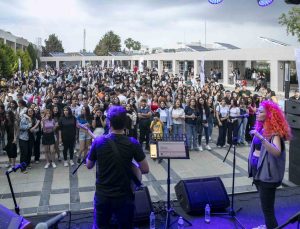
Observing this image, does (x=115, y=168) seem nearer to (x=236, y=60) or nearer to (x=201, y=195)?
(x=201, y=195)

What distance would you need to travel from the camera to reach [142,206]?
19.0 feet

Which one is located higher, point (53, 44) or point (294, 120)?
point (53, 44)

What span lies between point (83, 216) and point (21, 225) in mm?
3780

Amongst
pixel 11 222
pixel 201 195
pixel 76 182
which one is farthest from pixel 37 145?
pixel 11 222

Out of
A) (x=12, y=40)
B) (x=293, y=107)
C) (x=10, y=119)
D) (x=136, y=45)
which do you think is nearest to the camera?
(x=293, y=107)

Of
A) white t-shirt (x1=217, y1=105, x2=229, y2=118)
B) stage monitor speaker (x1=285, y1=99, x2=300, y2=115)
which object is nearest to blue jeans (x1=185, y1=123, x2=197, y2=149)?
white t-shirt (x1=217, y1=105, x2=229, y2=118)

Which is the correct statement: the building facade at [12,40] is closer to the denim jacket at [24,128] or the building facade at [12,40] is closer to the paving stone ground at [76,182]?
the denim jacket at [24,128]

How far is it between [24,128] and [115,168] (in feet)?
20.5

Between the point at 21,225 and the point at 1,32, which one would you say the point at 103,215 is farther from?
the point at 1,32

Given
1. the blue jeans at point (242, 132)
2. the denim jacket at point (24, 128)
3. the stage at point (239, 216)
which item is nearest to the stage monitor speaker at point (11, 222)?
the stage at point (239, 216)

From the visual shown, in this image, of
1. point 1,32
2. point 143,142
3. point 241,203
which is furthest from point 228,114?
point 1,32

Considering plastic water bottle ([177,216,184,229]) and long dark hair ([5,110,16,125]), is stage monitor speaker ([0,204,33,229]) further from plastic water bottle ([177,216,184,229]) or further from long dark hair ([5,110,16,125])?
long dark hair ([5,110,16,125])

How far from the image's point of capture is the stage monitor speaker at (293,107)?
24.7 feet

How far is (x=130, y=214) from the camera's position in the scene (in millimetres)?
3859
